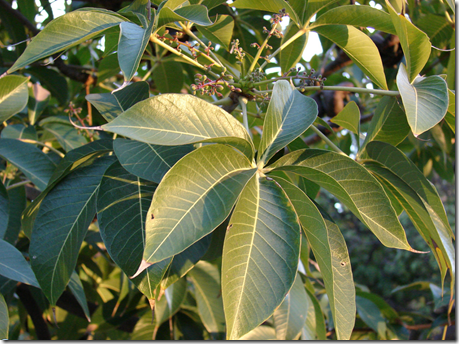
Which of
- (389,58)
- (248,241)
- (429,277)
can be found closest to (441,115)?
(248,241)

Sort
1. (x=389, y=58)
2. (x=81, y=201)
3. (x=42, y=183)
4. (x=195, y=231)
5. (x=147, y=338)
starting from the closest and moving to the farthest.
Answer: (x=195, y=231)
(x=81, y=201)
(x=42, y=183)
(x=147, y=338)
(x=389, y=58)

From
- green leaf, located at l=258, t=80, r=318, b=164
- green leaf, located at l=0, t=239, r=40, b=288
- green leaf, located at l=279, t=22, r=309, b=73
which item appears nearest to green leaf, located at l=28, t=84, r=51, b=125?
green leaf, located at l=0, t=239, r=40, b=288

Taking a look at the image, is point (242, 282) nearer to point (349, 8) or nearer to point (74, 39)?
point (74, 39)

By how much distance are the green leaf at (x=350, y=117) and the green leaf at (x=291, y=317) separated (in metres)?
→ 0.41

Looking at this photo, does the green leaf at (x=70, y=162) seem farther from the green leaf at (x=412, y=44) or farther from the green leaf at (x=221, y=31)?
the green leaf at (x=412, y=44)

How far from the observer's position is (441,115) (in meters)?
0.52

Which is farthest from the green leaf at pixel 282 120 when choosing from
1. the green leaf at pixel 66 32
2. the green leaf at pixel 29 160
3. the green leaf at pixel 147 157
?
the green leaf at pixel 29 160

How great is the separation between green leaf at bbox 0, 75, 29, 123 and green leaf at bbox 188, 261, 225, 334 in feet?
2.37

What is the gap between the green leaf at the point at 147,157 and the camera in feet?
1.71

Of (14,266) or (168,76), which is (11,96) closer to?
(14,266)

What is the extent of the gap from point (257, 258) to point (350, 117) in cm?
41

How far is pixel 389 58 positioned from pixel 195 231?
1238mm

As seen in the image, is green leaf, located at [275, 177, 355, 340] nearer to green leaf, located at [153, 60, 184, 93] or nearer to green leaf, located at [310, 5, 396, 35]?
green leaf, located at [310, 5, 396, 35]

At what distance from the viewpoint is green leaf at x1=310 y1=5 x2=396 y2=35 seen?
65cm
